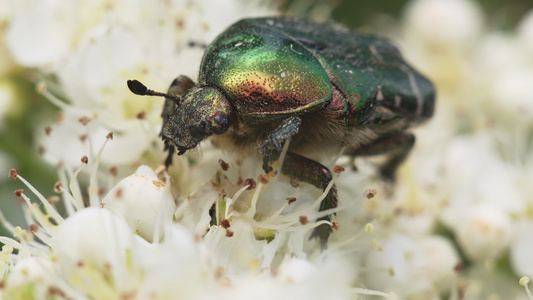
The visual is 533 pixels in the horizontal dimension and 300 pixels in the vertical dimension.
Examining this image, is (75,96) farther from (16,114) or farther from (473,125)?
(473,125)

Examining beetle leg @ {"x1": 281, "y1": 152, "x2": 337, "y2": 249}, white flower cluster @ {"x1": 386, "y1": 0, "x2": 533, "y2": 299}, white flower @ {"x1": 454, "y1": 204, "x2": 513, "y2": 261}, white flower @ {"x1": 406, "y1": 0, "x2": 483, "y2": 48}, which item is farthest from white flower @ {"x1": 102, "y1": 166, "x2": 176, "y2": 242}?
white flower @ {"x1": 406, "y1": 0, "x2": 483, "y2": 48}

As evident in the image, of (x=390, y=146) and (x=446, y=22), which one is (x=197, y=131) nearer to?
(x=390, y=146)

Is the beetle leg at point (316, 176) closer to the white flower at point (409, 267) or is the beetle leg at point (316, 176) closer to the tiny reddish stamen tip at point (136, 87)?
the white flower at point (409, 267)

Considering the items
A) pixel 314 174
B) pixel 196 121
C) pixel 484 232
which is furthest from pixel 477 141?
pixel 196 121

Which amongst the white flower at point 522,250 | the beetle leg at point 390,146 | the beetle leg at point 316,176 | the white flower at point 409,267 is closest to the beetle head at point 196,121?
the beetle leg at point 316,176

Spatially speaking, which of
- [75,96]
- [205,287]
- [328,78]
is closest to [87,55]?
[75,96]

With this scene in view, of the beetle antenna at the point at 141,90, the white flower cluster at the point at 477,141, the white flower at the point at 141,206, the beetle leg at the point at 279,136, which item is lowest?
the white flower cluster at the point at 477,141

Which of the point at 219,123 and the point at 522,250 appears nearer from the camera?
the point at 219,123

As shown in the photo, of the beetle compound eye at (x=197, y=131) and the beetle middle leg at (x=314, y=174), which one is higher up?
the beetle compound eye at (x=197, y=131)
